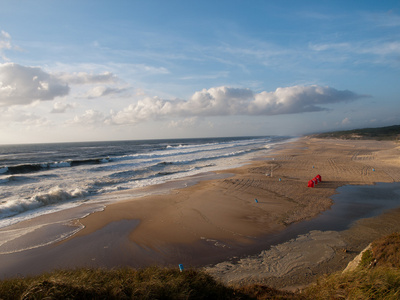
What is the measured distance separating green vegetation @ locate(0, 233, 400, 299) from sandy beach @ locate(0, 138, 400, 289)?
1230 mm

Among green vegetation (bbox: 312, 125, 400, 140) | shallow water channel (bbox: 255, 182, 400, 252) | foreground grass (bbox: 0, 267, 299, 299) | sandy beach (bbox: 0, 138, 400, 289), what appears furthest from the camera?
green vegetation (bbox: 312, 125, 400, 140)

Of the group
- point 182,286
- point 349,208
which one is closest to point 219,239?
point 182,286

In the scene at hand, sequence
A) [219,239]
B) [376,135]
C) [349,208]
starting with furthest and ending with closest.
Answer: [376,135] < [349,208] < [219,239]

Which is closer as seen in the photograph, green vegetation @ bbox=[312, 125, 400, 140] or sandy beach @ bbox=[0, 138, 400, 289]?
sandy beach @ bbox=[0, 138, 400, 289]

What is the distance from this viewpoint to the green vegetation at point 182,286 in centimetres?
307

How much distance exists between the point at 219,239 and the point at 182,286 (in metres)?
3.72

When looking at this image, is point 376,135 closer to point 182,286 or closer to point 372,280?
point 372,280

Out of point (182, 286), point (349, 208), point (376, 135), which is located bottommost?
point (349, 208)

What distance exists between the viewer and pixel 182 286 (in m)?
3.46

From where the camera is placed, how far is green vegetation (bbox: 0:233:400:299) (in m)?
3.07

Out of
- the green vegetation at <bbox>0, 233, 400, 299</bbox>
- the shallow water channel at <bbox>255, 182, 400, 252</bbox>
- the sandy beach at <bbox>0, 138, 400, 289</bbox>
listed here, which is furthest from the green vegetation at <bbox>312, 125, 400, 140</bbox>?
the green vegetation at <bbox>0, 233, 400, 299</bbox>

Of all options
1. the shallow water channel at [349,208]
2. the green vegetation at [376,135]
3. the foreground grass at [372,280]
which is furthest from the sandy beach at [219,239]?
the green vegetation at [376,135]

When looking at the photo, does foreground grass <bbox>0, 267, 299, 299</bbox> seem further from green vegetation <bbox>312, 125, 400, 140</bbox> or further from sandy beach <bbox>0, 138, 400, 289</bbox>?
green vegetation <bbox>312, 125, 400, 140</bbox>

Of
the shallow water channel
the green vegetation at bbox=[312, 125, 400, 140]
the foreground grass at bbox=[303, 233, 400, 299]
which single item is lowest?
the shallow water channel
